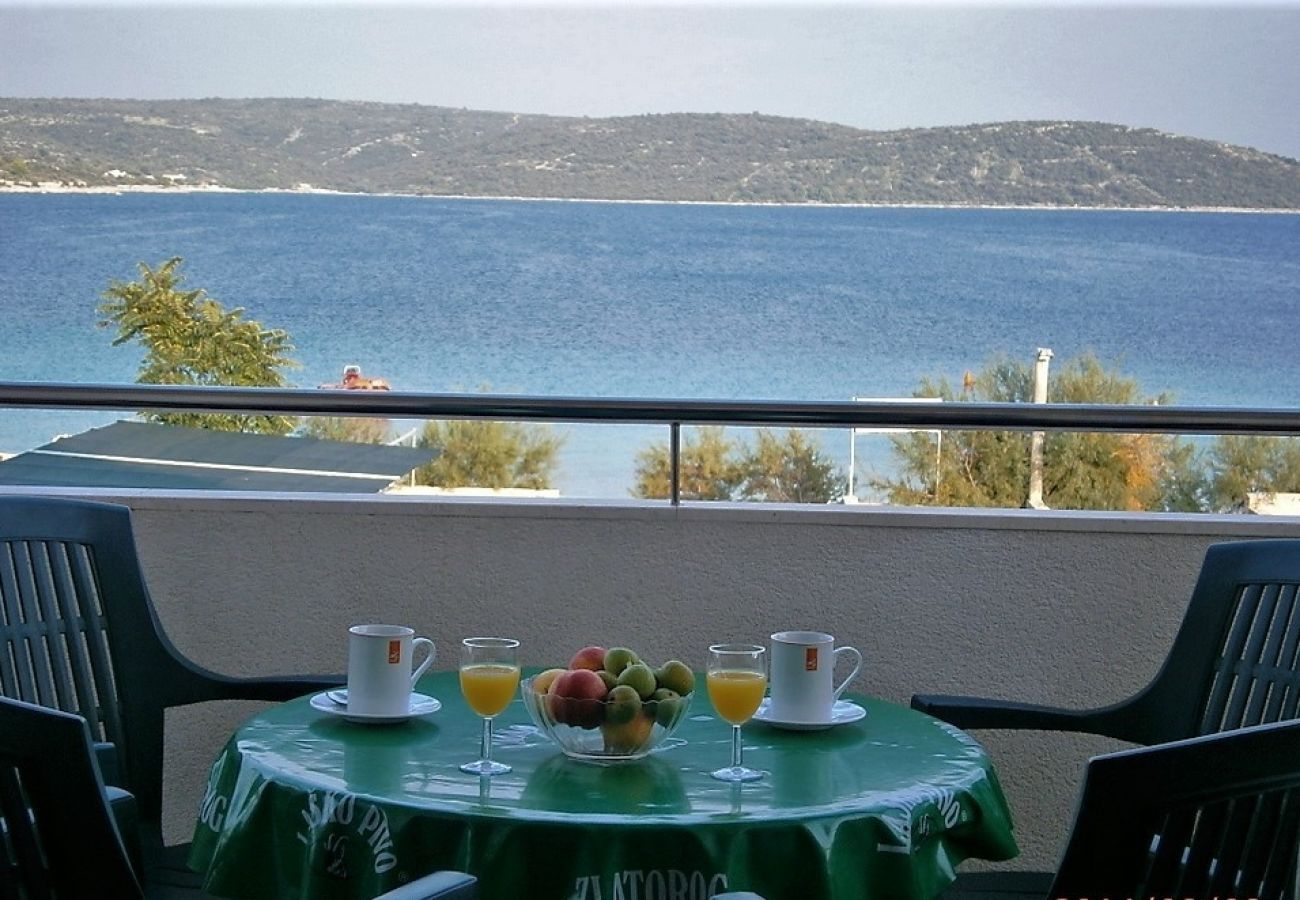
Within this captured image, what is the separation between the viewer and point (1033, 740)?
3256 mm

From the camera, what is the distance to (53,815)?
179 centimetres

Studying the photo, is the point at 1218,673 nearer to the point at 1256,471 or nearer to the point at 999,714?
the point at 999,714

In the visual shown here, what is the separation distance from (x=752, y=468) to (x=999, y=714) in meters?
13.9

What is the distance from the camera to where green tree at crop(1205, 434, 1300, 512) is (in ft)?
50.6

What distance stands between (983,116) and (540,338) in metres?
12.3

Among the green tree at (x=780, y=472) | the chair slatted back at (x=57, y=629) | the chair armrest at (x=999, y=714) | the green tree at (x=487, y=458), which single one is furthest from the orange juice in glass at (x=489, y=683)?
the green tree at (x=487, y=458)

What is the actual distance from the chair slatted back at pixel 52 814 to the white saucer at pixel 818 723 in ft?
2.71

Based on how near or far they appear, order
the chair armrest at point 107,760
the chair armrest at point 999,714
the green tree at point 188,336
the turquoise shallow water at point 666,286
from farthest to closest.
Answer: the turquoise shallow water at point 666,286 → the green tree at point 188,336 → the chair armrest at point 999,714 → the chair armrest at point 107,760

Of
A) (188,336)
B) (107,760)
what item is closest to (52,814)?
(107,760)

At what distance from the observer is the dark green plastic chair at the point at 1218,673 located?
2625 millimetres

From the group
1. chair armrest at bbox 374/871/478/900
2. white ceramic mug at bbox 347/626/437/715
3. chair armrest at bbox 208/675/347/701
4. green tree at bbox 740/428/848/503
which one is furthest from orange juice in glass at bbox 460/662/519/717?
green tree at bbox 740/428/848/503

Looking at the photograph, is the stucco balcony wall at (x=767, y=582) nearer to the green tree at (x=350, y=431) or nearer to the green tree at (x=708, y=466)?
the green tree at (x=708, y=466)

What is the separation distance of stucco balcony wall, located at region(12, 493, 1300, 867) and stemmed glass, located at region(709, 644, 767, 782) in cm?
120

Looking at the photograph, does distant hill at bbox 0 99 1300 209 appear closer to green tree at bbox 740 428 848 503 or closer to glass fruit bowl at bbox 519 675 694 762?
green tree at bbox 740 428 848 503
